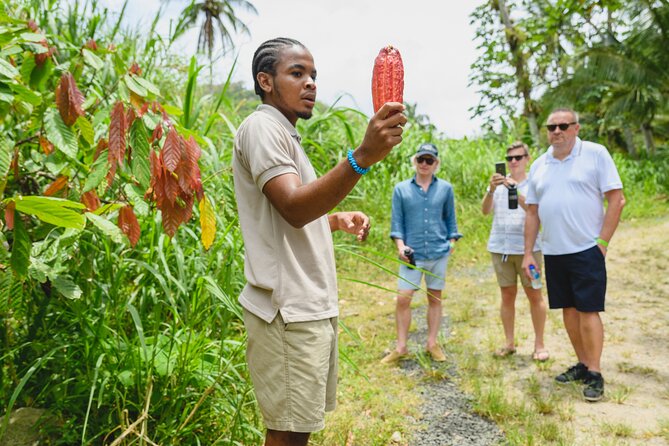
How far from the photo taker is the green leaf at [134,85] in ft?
6.07

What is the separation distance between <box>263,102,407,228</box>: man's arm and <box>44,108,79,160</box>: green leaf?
742mm

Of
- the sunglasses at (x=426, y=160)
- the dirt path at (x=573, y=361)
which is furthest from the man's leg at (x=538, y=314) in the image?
the sunglasses at (x=426, y=160)

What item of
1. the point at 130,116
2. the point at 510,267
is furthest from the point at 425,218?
the point at 130,116

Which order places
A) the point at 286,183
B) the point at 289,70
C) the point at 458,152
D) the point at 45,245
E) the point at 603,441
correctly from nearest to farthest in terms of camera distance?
1. the point at 286,183
2. the point at 289,70
3. the point at 45,245
4. the point at 603,441
5. the point at 458,152

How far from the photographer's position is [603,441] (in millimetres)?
2783

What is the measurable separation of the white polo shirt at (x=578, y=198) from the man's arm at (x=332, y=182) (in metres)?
2.59

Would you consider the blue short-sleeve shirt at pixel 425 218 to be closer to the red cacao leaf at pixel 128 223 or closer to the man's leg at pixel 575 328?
the man's leg at pixel 575 328

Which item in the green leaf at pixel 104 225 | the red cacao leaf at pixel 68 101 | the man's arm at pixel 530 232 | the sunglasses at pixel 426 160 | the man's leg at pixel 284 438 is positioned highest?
the red cacao leaf at pixel 68 101

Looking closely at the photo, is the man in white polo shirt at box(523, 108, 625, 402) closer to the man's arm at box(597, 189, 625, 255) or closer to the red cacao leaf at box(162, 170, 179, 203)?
the man's arm at box(597, 189, 625, 255)

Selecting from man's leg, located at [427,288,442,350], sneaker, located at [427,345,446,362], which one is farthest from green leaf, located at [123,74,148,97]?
sneaker, located at [427,345,446,362]

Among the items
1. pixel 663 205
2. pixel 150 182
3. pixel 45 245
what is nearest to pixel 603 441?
pixel 150 182

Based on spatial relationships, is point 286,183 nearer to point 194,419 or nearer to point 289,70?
point 289,70

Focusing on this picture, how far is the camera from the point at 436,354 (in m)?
4.21

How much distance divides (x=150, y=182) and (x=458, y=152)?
29.8ft
